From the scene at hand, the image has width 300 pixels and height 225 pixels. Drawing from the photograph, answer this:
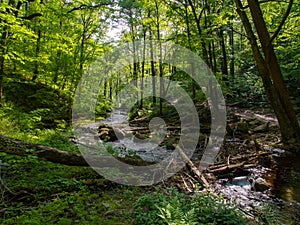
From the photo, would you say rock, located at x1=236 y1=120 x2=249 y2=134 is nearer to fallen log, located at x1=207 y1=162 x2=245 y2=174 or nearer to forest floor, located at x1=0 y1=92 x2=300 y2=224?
forest floor, located at x1=0 y1=92 x2=300 y2=224

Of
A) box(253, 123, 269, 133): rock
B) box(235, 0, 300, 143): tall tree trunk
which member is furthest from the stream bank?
box(235, 0, 300, 143): tall tree trunk

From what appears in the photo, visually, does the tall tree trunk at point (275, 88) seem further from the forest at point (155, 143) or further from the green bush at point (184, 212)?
the green bush at point (184, 212)

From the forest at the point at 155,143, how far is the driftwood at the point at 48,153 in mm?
A: 21

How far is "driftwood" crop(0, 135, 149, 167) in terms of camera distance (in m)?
4.11

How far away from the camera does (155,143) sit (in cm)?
1024

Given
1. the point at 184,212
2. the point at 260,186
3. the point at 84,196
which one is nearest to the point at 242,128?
the point at 260,186

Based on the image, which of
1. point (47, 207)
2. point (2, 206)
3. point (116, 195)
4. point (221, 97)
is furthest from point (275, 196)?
point (221, 97)

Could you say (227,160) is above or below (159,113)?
below

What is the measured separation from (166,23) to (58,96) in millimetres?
10038

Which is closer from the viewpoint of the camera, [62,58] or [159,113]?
→ [62,58]

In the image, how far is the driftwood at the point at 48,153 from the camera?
13.5ft

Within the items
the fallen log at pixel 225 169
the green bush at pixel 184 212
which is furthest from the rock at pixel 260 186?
the green bush at pixel 184 212

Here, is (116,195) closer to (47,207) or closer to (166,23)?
(47,207)

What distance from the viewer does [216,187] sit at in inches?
184
